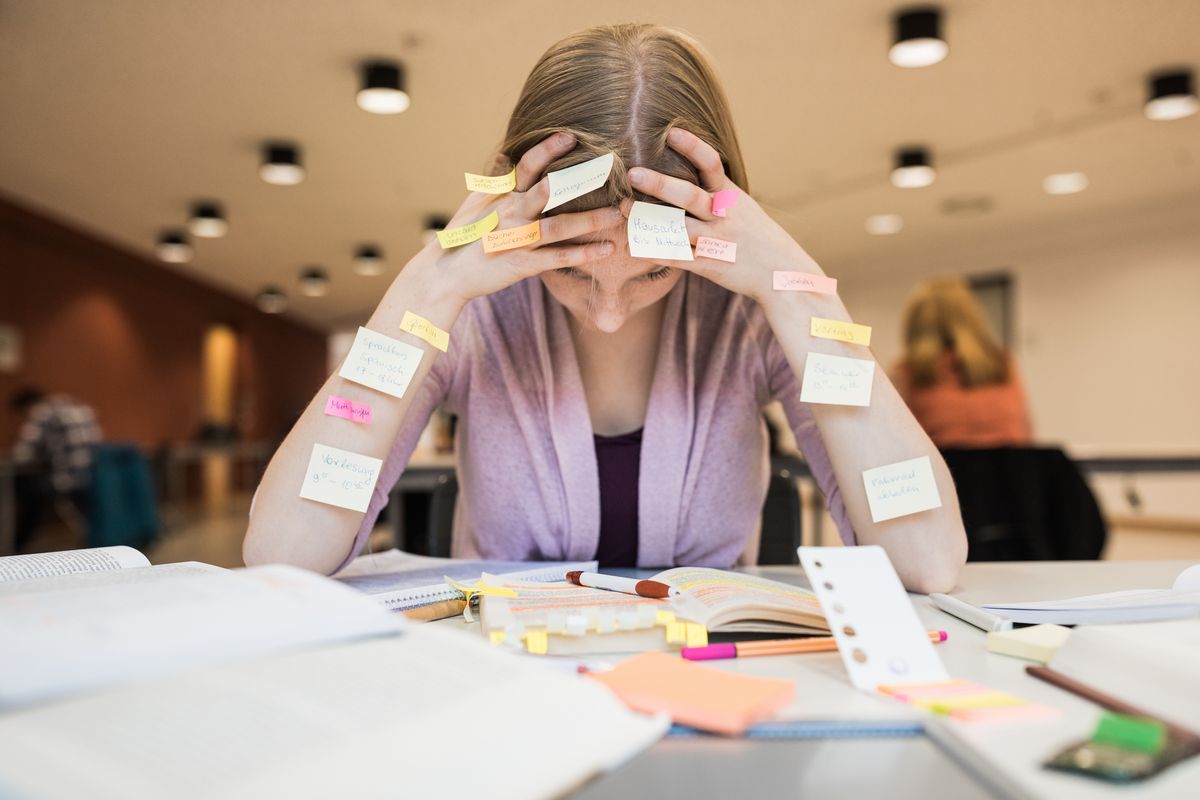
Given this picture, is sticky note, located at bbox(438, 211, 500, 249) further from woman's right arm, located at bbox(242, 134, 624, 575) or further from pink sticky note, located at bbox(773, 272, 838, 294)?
pink sticky note, located at bbox(773, 272, 838, 294)

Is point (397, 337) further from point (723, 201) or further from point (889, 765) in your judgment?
point (889, 765)

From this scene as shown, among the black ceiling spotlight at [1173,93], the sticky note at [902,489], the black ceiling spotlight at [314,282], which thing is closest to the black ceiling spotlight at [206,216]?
the black ceiling spotlight at [314,282]

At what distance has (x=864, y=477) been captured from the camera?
104cm

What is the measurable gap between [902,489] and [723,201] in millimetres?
401

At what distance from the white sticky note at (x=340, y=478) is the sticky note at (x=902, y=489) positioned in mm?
586

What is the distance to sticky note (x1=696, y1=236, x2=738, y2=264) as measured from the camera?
1039 millimetres

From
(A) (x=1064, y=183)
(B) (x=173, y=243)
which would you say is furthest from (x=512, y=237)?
(B) (x=173, y=243)

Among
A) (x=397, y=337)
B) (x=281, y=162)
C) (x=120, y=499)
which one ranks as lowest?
(x=120, y=499)

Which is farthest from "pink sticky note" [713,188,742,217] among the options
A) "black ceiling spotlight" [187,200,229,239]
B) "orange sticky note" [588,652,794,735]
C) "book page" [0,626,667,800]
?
"black ceiling spotlight" [187,200,229,239]

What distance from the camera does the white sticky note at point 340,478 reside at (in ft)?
3.30

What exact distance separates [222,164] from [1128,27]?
525 centimetres

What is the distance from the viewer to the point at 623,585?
90 centimetres

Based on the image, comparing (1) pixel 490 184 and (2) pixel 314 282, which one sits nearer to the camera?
(1) pixel 490 184

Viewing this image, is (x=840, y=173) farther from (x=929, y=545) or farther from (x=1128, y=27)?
(x=929, y=545)
